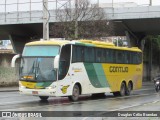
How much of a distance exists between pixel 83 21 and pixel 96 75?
750 inches

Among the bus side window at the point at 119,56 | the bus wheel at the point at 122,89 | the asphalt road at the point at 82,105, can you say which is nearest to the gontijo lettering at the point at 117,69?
the bus side window at the point at 119,56

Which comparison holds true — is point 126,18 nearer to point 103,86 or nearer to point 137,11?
point 137,11

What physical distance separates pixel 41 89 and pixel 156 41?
51811 mm

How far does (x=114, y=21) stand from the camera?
48.7 m

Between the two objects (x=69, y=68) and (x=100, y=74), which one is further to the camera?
(x=100, y=74)

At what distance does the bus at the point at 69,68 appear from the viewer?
21.6 m

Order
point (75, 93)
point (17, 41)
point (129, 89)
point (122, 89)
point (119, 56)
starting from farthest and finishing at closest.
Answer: point (17, 41), point (129, 89), point (122, 89), point (119, 56), point (75, 93)

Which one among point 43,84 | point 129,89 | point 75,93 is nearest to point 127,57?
point 129,89

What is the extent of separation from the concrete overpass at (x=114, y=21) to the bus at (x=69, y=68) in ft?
59.1

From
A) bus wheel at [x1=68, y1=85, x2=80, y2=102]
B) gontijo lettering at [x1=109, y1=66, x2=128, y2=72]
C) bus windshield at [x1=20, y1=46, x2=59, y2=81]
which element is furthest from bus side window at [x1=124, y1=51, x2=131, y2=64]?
bus windshield at [x1=20, y1=46, x2=59, y2=81]

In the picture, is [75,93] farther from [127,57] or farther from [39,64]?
[127,57]

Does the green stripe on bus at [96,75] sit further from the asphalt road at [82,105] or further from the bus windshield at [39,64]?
the bus windshield at [39,64]

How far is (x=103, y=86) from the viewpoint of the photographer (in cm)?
2628

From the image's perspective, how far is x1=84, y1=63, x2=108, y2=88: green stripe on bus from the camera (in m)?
24.7
